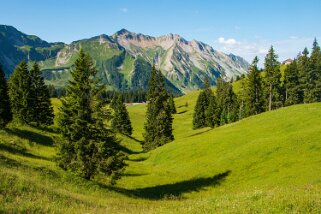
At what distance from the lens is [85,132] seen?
31.6 m

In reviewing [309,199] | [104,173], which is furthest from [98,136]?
[309,199]

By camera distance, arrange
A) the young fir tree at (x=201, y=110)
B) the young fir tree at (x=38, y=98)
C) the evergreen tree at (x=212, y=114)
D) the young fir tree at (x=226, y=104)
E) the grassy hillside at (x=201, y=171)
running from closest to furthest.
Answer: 1. the grassy hillside at (x=201, y=171)
2. the young fir tree at (x=38, y=98)
3. the evergreen tree at (x=212, y=114)
4. the young fir tree at (x=226, y=104)
5. the young fir tree at (x=201, y=110)

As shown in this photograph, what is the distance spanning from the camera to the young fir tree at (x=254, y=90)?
301 ft

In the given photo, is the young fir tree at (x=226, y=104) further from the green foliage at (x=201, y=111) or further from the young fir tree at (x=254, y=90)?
the young fir tree at (x=254, y=90)

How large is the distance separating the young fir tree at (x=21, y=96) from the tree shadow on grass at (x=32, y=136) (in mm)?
5259

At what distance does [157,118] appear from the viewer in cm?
7000

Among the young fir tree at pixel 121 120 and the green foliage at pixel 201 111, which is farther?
the green foliage at pixel 201 111

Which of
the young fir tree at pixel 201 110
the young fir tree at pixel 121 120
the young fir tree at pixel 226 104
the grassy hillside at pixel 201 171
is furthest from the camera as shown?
the young fir tree at pixel 201 110

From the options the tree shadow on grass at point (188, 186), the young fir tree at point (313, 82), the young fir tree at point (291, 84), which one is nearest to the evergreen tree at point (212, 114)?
the young fir tree at point (291, 84)

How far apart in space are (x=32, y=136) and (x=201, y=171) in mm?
30780

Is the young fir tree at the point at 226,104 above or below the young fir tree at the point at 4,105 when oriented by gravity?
below

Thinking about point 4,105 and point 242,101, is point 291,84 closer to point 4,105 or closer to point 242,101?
point 242,101

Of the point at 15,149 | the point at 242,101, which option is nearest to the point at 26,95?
the point at 15,149

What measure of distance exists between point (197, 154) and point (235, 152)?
8.21 metres
